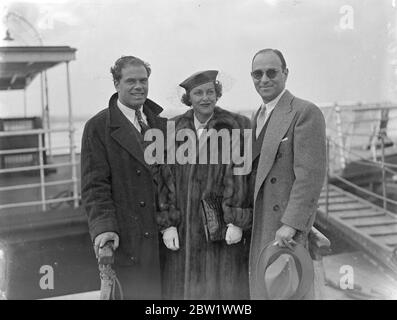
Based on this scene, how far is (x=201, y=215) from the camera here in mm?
3010

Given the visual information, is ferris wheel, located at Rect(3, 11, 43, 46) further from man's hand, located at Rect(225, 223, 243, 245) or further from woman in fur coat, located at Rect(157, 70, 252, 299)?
man's hand, located at Rect(225, 223, 243, 245)

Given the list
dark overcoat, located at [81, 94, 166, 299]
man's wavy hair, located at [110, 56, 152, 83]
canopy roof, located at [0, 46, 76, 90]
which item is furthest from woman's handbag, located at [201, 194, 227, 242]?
canopy roof, located at [0, 46, 76, 90]

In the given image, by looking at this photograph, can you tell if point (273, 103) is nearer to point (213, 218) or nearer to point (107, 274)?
point (213, 218)

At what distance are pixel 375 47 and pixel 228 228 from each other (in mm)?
1505

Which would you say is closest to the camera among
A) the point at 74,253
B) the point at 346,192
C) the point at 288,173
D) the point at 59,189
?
the point at 288,173

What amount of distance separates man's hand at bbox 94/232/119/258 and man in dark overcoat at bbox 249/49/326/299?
83 cm

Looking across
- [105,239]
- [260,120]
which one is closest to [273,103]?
[260,120]

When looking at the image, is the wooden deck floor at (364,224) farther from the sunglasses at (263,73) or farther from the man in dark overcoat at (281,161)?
the sunglasses at (263,73)

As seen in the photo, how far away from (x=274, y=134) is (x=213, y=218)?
617 mm

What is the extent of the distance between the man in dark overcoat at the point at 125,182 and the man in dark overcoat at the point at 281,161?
0.64 metres

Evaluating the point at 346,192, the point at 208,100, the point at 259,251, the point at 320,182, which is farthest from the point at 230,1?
the point at 346,192
